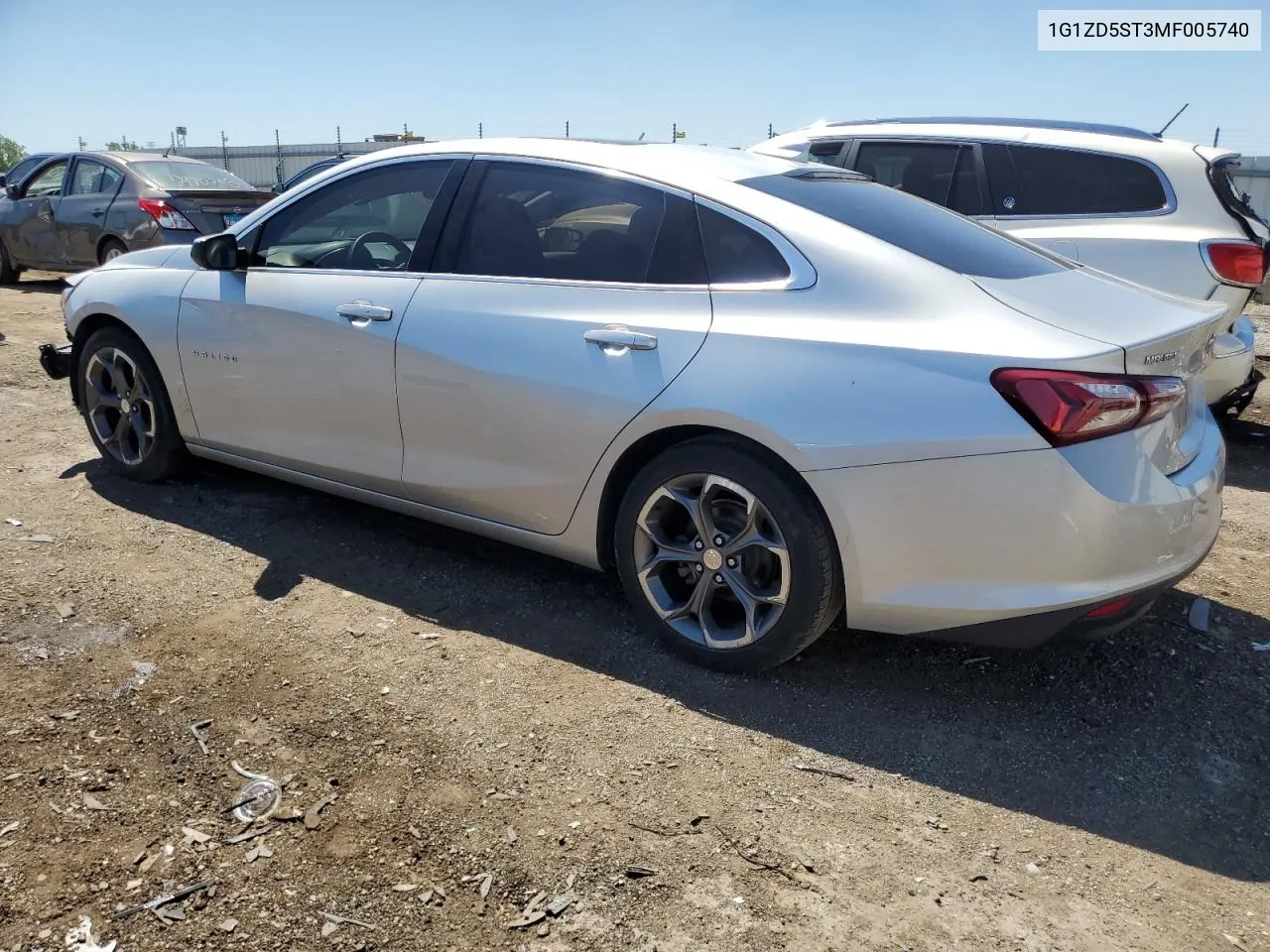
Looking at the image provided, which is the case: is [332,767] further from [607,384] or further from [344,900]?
[607,384]

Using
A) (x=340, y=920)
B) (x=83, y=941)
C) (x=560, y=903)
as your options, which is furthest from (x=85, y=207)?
(x=560, y=903)

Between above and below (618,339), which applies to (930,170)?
above

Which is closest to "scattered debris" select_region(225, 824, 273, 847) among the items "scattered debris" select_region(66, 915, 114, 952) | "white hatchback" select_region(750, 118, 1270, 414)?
"scattered debris" select_region(66, 915, 114, 952)

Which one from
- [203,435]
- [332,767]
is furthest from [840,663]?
[203,435]

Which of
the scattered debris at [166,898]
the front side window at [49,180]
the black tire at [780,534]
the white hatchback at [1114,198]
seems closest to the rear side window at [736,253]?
the black tire at [780,534]

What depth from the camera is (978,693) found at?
3.39m

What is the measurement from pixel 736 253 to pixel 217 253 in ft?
7.68

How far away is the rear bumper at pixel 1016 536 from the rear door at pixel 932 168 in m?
3.71

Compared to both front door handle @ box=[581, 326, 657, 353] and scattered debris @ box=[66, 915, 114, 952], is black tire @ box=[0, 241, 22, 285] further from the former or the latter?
scattered debris @ box=[66, 915, 114, 952]

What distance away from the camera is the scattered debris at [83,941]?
225 centimetres

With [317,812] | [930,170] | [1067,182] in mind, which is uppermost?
[930,170]

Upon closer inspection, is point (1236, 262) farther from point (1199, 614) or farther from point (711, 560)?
point (711, 560)

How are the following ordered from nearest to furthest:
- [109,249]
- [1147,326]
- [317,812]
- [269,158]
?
1. [317,812]
2. [1147,326]
3. [109,249]
4. [269,158]

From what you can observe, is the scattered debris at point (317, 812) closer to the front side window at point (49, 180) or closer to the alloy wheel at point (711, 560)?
the alloy wheel at point (711, 560)
